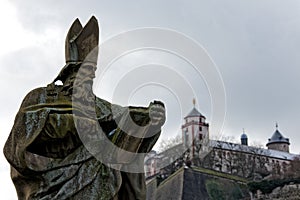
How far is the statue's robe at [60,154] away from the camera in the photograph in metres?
3.92

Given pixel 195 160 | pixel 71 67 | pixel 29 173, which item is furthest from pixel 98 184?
pixel 195 160

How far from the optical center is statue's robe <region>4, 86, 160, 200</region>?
12.9 ft

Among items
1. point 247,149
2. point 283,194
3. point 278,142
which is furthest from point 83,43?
point 278,142

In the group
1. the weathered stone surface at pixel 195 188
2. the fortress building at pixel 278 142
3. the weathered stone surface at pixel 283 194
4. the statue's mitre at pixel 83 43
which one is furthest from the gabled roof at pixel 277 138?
the statue's mitre at pixel 83 43

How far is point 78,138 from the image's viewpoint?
13.7 ft

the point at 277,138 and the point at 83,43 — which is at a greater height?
the point at 277,138

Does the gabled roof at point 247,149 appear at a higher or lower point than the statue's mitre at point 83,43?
higher

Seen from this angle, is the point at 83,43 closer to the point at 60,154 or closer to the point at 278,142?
the point at 60,154

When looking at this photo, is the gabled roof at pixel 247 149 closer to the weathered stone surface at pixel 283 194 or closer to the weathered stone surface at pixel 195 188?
the weathered stone surface at pixel 195 188

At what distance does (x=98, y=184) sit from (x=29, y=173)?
0.56m

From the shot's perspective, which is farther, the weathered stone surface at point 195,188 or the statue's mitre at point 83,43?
the weathered stone surface at point 195,188

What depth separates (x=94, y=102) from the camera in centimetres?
440

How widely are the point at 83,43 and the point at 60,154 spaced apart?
1035mm

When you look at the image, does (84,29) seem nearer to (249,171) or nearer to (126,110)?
(126,110)
